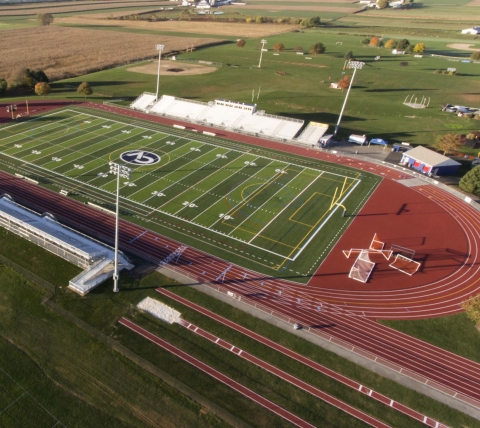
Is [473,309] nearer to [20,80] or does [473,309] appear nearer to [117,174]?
[117,174]

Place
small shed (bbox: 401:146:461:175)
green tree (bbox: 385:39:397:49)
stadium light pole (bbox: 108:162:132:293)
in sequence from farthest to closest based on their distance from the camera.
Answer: green tree (bbox: 385:39:397:49)
small shed (bbox: 401:146:461:175)
stadium light pole (bbox: 108:162:132:293)

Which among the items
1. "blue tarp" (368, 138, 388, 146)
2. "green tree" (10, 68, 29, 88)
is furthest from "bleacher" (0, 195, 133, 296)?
"green tree" (10, 68, 29, 88)

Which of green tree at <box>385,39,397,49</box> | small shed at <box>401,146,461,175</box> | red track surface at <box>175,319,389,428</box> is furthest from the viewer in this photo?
green tree at <box>385,39,397,49</box>

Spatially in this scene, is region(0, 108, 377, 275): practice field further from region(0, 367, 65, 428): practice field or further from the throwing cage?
region(0, 367, 65, 428): practice field

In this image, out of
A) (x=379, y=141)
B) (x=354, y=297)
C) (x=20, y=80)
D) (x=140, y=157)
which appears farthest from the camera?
(x=20, y=80)

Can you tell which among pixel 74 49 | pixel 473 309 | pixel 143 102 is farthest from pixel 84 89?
pixel 473 309

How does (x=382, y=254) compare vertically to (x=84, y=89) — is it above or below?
below

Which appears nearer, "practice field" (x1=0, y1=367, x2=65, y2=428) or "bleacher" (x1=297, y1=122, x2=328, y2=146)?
"practice field" (x1=0, y1=367, x2=65, y2=428)

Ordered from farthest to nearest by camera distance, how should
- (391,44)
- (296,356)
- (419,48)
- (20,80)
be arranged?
(391,44)
(419,48)
(20,80)
(296,356)
